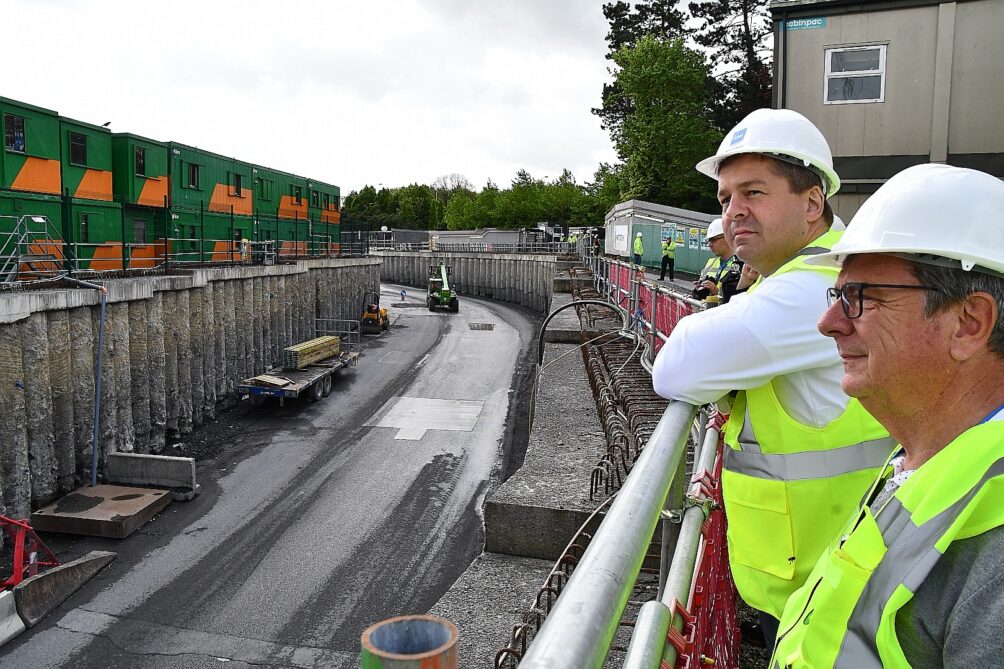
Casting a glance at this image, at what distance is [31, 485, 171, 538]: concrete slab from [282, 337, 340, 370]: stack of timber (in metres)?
9.33

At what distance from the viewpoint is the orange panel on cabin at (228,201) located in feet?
105

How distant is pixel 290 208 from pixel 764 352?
41.3 meters

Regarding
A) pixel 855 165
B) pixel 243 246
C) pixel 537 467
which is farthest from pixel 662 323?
pixel 243 246

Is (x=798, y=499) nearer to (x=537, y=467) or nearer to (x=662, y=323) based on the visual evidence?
(x=537, y=467)

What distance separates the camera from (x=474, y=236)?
3248 inches

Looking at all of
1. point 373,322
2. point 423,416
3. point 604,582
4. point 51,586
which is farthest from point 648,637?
point 373,322

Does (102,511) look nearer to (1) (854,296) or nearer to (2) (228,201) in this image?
(1) (854,296)

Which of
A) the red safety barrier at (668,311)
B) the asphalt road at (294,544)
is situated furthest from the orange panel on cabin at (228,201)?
the red safety barrier at (668,311)

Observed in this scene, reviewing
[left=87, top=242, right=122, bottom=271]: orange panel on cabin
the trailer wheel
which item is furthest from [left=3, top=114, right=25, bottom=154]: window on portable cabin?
the trailer wheel

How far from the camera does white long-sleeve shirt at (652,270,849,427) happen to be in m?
2.29

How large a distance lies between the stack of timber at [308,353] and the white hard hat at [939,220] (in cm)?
2468

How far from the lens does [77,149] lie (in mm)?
22453

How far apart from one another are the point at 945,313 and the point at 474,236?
3219 inches

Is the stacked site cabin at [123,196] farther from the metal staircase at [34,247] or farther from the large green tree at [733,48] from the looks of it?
the large green tree at [733,48]
